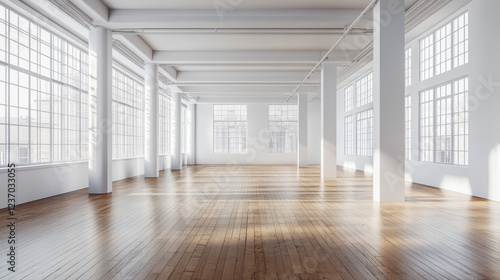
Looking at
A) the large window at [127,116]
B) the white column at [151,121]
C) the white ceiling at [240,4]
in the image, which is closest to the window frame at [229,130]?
the large window at [127,116]

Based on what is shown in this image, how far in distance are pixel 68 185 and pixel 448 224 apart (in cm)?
930

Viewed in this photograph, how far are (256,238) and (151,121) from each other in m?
10.2

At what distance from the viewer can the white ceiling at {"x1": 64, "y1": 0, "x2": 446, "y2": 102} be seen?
353 inches

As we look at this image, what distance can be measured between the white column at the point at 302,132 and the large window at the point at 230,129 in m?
5.62

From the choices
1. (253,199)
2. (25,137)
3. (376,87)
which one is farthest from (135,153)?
(376,87)

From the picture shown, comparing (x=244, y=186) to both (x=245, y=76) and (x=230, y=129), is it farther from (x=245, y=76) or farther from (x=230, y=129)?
(x=230, y=129)

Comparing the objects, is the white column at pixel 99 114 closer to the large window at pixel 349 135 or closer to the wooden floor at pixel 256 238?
the wooden floor at pixel 256 238

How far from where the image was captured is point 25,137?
812cm

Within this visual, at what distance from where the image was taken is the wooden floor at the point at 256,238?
3564mm

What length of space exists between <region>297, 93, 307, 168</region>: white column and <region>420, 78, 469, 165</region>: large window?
8.59m

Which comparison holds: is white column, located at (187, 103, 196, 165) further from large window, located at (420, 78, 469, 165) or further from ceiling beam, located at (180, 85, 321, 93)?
large window, located at (420, 78, 469, 165)

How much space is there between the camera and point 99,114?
9234 mm

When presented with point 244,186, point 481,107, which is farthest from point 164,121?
point 481,107

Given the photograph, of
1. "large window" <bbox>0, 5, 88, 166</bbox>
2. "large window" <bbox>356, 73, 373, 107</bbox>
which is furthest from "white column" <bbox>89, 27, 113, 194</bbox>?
"large window" <bbox>356, 73, 373, 107</bbox>
